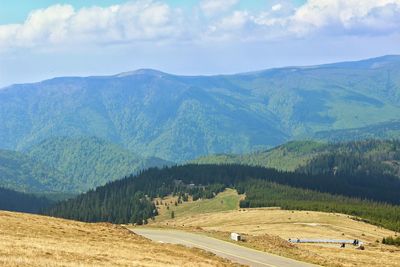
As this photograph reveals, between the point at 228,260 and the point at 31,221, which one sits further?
the point at 31,221

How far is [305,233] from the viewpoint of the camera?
121m

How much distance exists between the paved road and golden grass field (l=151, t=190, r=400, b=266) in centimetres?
266

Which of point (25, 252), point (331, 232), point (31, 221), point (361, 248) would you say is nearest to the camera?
point (25, 252)

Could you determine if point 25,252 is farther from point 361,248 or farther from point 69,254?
point 361,248

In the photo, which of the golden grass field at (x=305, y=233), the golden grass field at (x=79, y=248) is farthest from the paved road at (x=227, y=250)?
the golden grass field at (x=79, y=248)

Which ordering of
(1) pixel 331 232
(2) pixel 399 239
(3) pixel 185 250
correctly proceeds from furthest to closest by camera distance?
1. (1) pixel 331 232
2. (2) pixel 399 239
3. (3) pixel 185 250

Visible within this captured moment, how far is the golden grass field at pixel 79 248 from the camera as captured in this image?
46.2 metres

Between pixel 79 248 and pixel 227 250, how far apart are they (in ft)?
69.2

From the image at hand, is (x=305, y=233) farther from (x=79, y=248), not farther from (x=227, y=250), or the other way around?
(x=79, y=248)

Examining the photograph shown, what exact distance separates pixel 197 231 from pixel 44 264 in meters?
50.1

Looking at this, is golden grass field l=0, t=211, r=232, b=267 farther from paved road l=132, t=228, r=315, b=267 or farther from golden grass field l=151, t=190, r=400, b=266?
golden grass field l=151, t=190, r=400, b=266

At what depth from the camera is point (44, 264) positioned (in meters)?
42.5

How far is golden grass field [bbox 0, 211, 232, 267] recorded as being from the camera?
46188 millimetres

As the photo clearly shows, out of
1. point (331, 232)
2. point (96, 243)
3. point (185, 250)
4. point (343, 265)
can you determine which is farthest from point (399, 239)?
point (96, 243)
